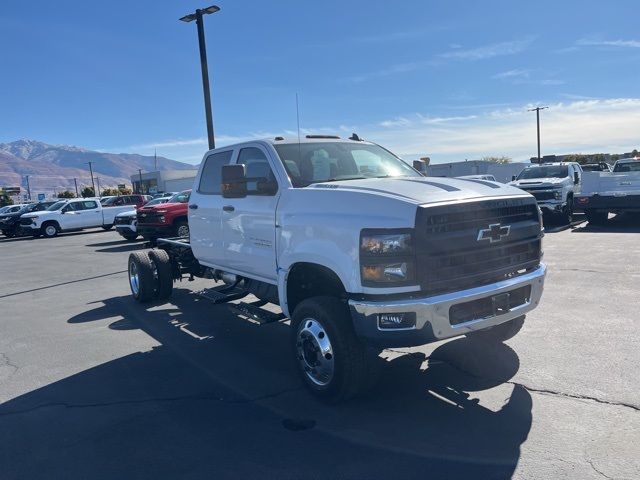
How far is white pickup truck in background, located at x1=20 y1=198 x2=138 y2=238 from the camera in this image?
1040 inches

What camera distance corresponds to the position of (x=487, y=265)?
4.18 m

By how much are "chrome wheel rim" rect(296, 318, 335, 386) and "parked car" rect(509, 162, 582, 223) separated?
12719 mm

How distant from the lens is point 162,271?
839cm

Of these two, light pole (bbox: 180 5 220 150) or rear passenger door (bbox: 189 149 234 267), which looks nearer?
rear passenger door (bbox: 189 149 234 267)

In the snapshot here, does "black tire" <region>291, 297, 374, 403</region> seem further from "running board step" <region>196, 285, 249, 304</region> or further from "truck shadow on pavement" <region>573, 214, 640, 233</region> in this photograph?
"truck shadow on pavement" <region>573, 214, 640, 233</region>

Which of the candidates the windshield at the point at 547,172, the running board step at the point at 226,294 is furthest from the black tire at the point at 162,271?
the windshield at the point at 547,172

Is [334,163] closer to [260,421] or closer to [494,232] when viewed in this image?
[494,232]

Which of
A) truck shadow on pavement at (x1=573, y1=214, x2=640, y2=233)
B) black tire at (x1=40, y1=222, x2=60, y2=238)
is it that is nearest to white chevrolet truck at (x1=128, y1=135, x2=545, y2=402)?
truck shadow on pavement at (x1=573, y1=214, x2=640, y2=233)

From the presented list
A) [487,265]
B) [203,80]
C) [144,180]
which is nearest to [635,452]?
[487,265]

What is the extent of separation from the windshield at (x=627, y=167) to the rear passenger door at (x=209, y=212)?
45.2 feet

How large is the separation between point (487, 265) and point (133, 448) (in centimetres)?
292

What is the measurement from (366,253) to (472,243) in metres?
0.83

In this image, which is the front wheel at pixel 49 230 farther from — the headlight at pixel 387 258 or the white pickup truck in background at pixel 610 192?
the headlight at pixel 387 258

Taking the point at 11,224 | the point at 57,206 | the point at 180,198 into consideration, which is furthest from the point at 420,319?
the point at 11,224
